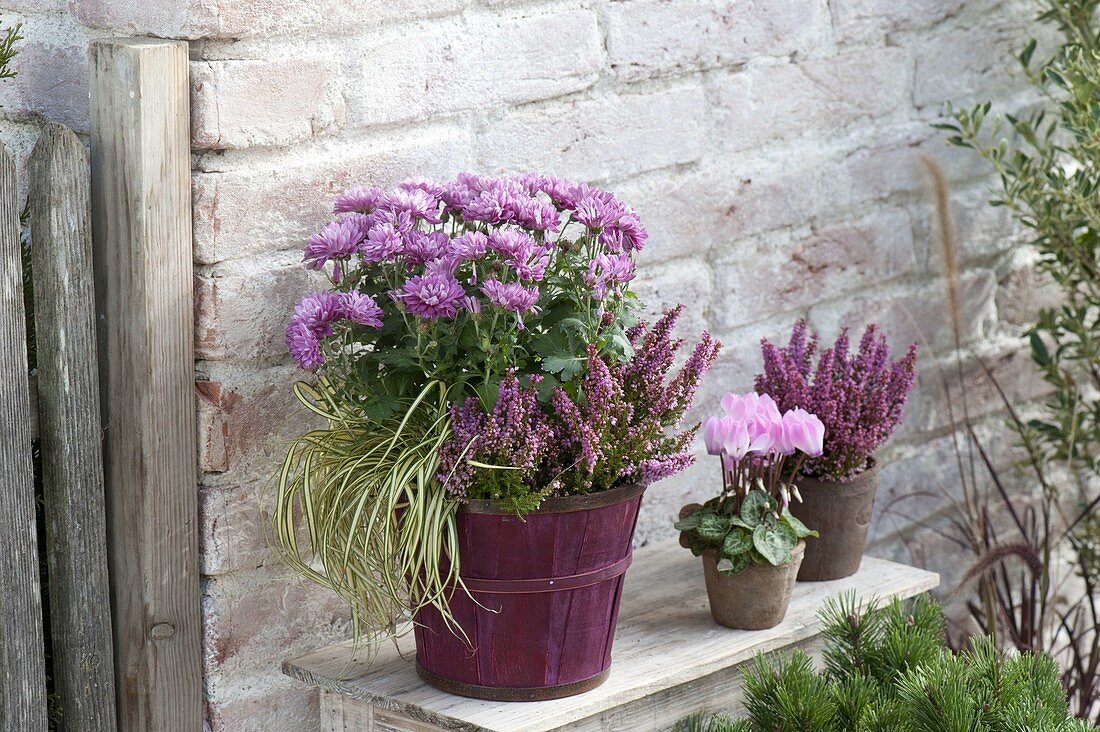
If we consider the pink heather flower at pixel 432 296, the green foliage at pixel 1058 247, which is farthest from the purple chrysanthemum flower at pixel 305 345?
the green foliage at pixel 1058 247

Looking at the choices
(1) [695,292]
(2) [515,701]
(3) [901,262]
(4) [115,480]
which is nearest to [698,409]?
(1) [695,292]

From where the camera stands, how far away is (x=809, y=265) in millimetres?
2203

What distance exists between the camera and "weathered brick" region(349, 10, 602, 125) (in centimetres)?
162

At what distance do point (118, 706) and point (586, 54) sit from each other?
41.8 inches

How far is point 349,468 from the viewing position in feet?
4.75

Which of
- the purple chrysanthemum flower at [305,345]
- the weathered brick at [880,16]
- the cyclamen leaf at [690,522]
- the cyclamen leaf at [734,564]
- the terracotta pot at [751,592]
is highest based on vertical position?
the weathered brick at [880,16]

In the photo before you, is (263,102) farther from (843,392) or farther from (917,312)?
(917,312)

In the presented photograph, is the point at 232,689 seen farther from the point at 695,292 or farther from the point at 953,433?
the point at 953,433

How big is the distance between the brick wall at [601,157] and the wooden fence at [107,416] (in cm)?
4

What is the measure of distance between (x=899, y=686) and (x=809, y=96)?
1.03 metres

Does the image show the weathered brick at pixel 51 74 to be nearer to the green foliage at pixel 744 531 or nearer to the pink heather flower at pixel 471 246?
the pink heather flower at pixel 471 246

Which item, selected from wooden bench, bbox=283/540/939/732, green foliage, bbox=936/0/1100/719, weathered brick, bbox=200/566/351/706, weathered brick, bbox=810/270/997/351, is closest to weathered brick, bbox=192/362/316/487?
weathered brick, bbox=200/566/351/706

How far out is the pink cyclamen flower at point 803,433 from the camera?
65.1 inches

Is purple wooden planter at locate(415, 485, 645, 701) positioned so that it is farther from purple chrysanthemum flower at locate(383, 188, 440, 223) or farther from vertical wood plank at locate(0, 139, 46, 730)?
vertical wood plank at locate(0, 139, 46, 730)
